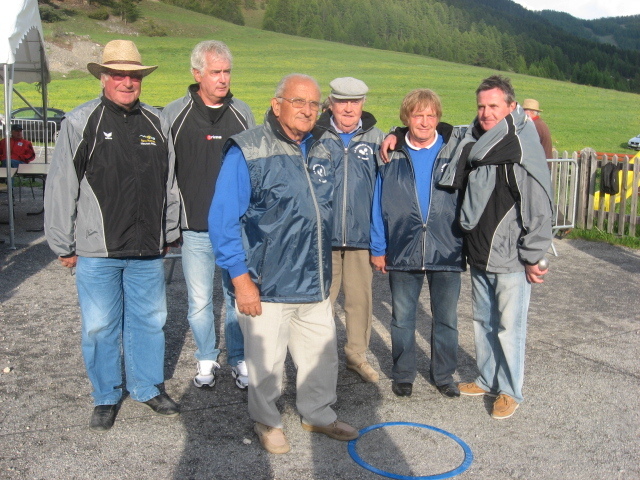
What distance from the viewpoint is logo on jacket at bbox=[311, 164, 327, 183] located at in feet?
12.9

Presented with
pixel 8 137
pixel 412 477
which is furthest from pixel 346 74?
pixel 412 477

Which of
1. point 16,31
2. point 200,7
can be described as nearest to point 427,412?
point 16,31

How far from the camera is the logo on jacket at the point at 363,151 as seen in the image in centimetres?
484

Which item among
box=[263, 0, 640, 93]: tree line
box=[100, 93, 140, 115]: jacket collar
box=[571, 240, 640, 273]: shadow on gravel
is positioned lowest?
box=[571, 240, 640, 273]: shadow on gravel

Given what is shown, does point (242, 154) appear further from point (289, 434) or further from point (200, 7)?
point (200, 7)

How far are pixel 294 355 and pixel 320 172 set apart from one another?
1116 millimetres

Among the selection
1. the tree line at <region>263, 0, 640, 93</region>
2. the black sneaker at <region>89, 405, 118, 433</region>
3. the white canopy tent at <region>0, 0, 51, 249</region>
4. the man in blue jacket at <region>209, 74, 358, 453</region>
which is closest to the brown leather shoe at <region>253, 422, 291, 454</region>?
the man in blue jacket at <region>209, 74, 358, 453</region>

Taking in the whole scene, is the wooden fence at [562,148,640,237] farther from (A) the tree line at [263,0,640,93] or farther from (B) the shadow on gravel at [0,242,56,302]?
(A) the tree line at [263,0,640,93]

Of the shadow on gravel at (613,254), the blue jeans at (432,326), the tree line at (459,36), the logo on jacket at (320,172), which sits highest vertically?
the tree line at (459,36)

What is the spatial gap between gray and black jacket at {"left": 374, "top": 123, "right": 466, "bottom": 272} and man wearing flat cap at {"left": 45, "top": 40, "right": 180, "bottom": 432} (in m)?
1.46

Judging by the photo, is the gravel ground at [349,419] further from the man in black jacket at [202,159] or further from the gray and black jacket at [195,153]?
the gray and black jacket at [195,153]

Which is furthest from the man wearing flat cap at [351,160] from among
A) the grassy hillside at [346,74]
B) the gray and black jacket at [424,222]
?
the grassy hillside at [346,74]

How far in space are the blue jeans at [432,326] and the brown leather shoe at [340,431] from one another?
32.2 inches

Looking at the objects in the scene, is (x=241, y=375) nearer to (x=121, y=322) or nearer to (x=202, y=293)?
(x=202, y=293)
